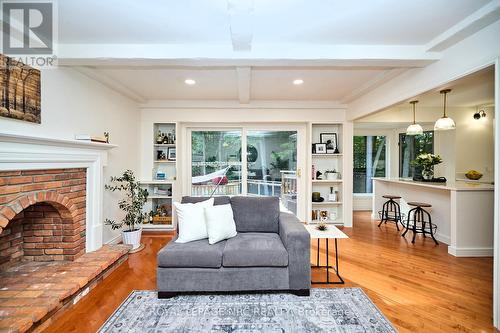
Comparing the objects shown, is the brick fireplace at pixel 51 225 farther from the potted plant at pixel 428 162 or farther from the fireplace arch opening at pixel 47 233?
the potted plant at pixel 428 162

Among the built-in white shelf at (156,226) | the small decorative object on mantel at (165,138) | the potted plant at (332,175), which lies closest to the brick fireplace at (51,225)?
the built-in white shelf at (156,226)

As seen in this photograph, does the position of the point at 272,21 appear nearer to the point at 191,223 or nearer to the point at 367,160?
the point at 191,223

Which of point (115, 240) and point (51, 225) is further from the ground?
point (51, 225)

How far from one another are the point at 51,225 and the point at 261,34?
10.1ft

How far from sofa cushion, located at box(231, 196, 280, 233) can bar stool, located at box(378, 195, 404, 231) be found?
285cm

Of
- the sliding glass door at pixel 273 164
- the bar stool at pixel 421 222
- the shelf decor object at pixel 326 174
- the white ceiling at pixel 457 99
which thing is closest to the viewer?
the white ceiling at pixel 457 99

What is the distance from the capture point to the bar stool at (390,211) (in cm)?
Result: 439

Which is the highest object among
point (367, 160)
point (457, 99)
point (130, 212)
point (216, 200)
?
point (457, 99)

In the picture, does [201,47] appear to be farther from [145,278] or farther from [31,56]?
[145,278]

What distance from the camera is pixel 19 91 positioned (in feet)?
6.65

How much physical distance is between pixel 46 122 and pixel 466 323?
4.31 m

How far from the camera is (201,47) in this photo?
2.28m

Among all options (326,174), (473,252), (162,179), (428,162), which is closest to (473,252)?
(473,252)

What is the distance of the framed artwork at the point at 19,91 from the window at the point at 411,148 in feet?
22.7
